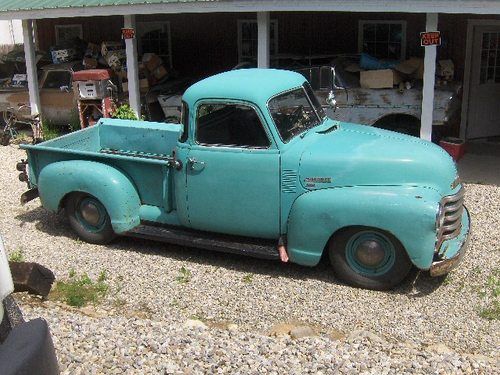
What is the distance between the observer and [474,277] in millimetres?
6109

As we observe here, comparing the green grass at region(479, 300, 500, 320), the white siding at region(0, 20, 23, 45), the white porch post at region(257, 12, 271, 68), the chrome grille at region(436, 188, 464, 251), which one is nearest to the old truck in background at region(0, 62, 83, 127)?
the white porch post at region(257, 12, 271, 68)

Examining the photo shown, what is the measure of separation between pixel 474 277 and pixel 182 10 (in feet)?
21.9

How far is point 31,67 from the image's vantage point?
12875mm

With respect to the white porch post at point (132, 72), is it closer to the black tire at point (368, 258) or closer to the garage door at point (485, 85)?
the garage door at point (485, 85)

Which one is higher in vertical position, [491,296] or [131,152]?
[131,152]

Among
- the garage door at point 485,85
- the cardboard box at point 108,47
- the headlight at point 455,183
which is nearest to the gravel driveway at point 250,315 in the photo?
the headlight at point 455,183

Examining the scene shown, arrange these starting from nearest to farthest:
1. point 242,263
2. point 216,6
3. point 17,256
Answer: point 242,263 → point 17,256 → point 216,6

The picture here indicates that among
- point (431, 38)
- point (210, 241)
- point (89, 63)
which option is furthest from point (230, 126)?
point (89, 63)

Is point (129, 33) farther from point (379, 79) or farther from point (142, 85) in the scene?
point (379, 79)

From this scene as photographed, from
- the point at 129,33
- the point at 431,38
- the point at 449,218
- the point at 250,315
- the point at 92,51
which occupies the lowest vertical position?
the point at 250,315

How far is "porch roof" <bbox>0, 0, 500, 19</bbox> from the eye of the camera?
8.62m

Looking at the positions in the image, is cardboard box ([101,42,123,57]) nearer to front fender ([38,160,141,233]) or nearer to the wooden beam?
the wooden beam

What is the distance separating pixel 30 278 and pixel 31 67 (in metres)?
8.50

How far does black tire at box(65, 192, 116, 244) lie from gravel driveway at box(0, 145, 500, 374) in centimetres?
14
